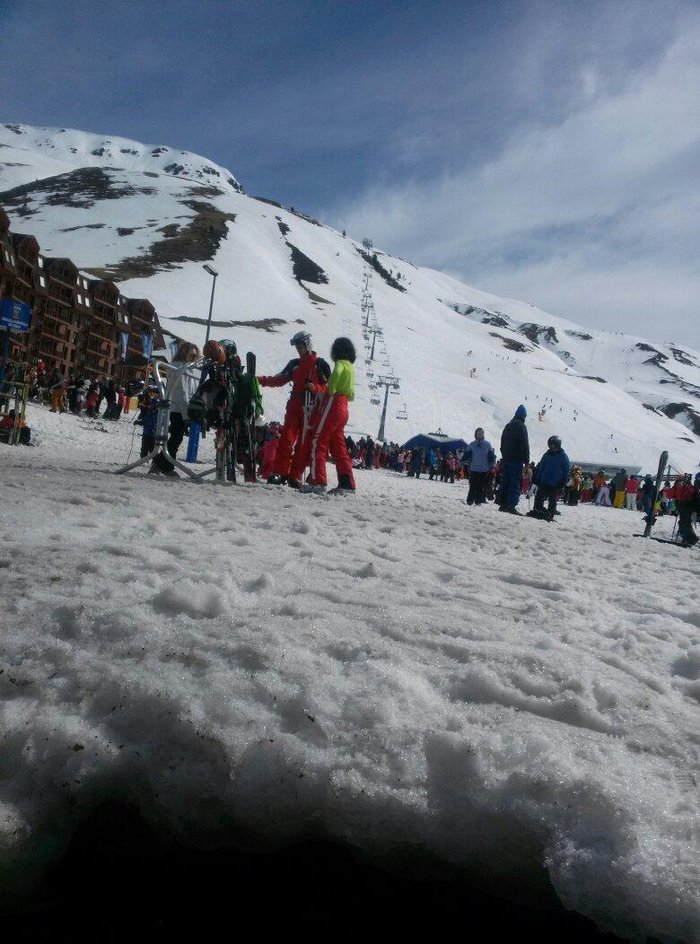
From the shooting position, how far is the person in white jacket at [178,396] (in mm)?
7406

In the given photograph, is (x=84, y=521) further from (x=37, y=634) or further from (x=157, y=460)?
(x=157, y=460)

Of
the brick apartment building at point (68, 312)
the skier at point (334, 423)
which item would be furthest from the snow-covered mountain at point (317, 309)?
the skier at point (334, 423)

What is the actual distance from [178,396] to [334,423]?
192 centimetres

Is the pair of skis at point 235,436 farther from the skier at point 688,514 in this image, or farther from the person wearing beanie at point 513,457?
the skier at point 688,514

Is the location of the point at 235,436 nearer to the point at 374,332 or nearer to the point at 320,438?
the point at 320,438

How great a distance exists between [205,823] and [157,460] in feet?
22.2

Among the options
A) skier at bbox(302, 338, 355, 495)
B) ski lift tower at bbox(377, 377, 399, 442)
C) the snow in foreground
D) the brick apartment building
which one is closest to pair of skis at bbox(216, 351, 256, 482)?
skier at bbox(302, 338, 355, 495)

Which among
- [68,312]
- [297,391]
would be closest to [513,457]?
[297,391]

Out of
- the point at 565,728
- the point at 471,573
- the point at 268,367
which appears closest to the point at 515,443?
the point at 471,573

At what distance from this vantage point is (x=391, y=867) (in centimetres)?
129

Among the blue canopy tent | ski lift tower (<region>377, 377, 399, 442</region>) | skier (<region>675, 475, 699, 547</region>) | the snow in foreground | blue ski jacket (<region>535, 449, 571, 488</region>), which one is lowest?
the snow in foreground

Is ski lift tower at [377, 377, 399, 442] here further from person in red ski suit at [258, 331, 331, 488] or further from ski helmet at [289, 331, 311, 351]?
ski helmet at [289, 331, 311, 351]

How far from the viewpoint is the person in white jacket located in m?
7.41

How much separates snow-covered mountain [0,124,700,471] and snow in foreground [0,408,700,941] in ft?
123
